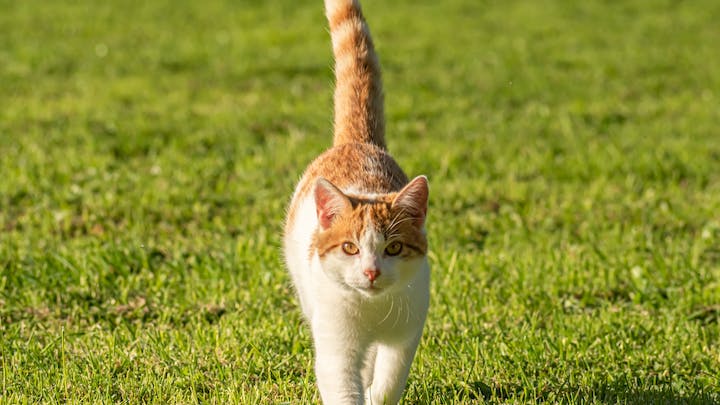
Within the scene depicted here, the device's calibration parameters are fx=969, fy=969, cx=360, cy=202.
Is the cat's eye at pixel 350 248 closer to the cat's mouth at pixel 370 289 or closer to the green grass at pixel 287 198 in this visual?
the cat's mouth at pixel 370 289

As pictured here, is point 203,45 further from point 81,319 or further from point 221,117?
point 81,319

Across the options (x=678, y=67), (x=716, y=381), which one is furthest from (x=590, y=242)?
(x=678, y=67)

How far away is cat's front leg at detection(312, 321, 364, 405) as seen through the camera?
3682mm

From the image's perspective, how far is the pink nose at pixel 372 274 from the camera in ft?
11.4

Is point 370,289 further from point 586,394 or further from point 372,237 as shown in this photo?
point 586,394

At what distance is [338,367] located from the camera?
3707mm

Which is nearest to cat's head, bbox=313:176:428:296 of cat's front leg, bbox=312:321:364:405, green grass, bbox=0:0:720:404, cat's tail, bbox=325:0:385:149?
cat's front leg, bbox=312:321:364:405

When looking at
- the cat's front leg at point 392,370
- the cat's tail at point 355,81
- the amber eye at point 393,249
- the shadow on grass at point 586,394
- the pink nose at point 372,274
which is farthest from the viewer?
the cat's tail at point 355,81

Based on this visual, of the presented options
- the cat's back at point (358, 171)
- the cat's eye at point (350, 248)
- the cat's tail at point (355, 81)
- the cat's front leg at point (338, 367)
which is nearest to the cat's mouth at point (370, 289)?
the cat's eye at point (350, 248)

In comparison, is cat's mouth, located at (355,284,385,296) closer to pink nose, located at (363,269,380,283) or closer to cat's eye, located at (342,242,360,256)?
pink nose, located at (363,269,380,283)

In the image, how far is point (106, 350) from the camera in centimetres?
447

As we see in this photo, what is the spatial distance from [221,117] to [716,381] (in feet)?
19.0

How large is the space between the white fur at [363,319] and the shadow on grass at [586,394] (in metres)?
0.37

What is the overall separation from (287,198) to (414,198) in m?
3.28
